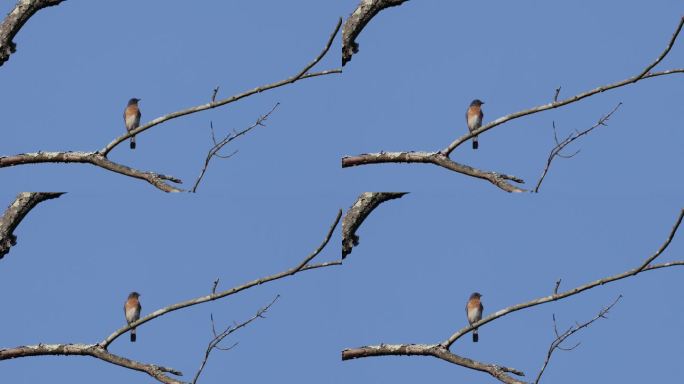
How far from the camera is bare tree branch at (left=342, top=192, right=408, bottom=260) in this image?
10.0 metres

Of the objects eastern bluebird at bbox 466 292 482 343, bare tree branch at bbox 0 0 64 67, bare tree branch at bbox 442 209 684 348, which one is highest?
bare tree branch at bbox 0 0 64 67

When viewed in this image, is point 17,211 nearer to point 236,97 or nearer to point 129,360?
point 129,360

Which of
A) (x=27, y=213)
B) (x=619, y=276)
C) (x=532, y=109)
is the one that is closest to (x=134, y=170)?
(x=27, y=213)

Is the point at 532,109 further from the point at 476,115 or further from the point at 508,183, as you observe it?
the point at 476,115

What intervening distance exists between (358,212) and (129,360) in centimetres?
218

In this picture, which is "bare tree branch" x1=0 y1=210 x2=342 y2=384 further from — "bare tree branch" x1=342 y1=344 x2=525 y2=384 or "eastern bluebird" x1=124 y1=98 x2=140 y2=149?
"eastern bluebird" x1=124 y1=98 x2=140 y2=149

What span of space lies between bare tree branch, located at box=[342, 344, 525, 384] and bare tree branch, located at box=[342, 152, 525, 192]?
4.54 ft

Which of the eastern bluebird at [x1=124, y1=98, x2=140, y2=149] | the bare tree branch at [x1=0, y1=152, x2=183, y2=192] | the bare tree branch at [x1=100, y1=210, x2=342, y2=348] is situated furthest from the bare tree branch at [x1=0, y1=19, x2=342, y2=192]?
the eastern bluebird at [x1=124, y1=98, x2=140, y2=149]

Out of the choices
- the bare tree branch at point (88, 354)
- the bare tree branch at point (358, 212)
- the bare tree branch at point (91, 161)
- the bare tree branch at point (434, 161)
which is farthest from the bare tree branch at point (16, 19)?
the bare tree branch at point (358, 212)

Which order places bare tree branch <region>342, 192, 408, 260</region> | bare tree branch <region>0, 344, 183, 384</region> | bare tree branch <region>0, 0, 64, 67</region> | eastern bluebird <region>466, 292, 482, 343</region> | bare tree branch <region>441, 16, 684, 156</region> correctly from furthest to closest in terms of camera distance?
eastern bluebird <region>466, 292, 482, 343</region> < bare tree branch <region>0, 0, 64, 67</region> < bare tree branch <region>342, 192, 408, 260</region> < bare tree branch <region>0, 344, 183, 384</region> < bare tree branch <region>441, 16, 684, 156</region>

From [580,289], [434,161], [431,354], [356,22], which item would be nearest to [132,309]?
[431,354]

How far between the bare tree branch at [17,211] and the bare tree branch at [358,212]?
7.96 ft

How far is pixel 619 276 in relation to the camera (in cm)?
810

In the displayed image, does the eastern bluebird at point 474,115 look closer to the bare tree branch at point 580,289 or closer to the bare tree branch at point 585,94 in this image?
the bare tree branch at point 585,94
